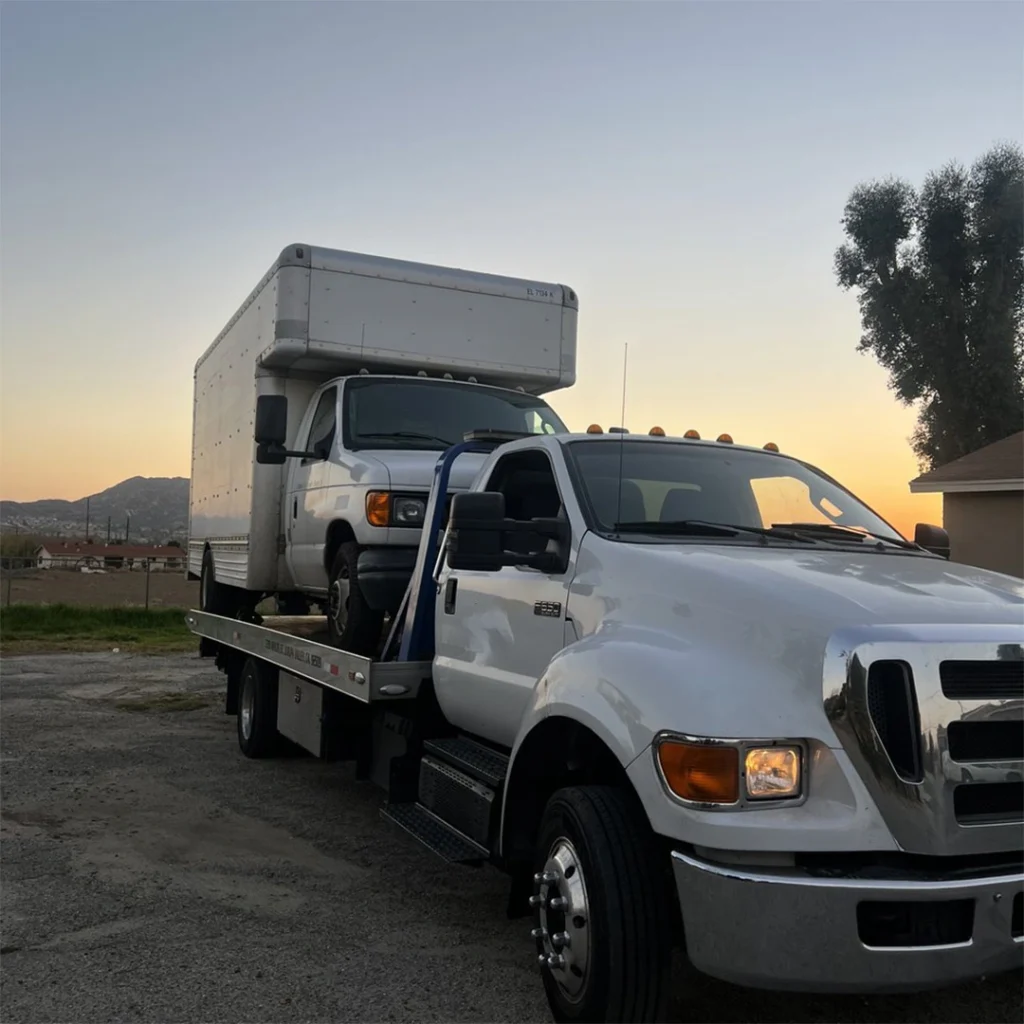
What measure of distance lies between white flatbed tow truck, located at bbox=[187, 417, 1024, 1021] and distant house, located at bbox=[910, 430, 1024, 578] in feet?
44.6

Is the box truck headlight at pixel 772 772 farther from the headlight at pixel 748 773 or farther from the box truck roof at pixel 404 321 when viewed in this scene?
the box truck roof at pixel 404 321

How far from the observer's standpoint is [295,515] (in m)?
7.95

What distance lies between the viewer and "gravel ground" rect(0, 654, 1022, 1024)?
4.00m

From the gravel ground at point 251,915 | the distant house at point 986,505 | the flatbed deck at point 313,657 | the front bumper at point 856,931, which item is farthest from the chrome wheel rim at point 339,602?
the distant house at point 986,505

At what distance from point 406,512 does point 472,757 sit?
1931mm

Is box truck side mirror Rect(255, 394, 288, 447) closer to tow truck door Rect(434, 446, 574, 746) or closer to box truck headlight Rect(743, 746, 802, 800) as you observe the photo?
tow truck door Rect(434, 446, 574, 746)

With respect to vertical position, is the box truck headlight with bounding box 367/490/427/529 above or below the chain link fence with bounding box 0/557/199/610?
above

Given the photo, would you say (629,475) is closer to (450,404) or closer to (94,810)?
(450,404)

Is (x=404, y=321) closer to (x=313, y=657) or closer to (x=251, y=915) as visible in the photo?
(x=313, y=657)

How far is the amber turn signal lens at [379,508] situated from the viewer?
6.44 meters

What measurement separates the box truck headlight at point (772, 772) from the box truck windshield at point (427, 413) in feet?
14.4

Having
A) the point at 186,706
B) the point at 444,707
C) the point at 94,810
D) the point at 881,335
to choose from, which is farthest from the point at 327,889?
the point at 881,335

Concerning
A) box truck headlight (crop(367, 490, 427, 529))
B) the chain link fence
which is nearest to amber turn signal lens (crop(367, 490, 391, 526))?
box truck headlight (crop(367, 490, 427, 529))

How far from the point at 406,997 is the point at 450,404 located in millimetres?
4380
